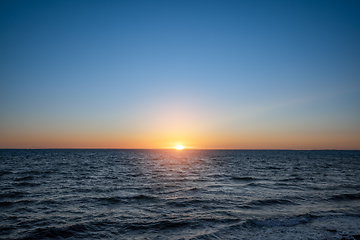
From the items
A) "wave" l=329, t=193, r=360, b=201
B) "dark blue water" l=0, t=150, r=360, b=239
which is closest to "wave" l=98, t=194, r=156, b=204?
"dark blue water" l=0, t=150, r=360, b=239

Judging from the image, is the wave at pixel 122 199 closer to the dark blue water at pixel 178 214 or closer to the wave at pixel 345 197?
the dark blue water at pixel 178 214

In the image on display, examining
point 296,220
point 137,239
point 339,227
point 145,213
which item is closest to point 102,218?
point 145,213

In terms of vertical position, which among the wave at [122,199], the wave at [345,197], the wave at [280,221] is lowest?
the wave at [122,199]

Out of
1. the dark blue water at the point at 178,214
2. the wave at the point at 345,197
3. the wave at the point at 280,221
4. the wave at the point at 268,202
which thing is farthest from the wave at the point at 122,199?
the wave at the point at 345,197

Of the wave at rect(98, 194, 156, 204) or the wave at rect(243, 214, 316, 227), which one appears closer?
the wave at rect(243, 214, 316, 227)

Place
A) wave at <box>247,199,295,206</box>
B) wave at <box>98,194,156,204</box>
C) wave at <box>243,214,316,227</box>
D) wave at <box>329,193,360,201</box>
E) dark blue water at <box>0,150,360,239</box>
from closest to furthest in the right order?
dark blue water at <box>0,150,360,239</box>, wave at <box>243,214,316,227</box>, wave at <box>247,199,295,206</box>, wave at <box>98,194,156,204</box>, wave at <box>329,193,360,201</box>

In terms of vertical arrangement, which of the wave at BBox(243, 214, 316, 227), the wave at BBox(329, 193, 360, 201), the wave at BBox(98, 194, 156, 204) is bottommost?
the wave at BBox(98, 194, 156, 204)

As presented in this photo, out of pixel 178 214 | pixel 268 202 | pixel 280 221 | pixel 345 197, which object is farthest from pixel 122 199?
pixel 345 197

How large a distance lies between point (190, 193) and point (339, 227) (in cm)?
1070

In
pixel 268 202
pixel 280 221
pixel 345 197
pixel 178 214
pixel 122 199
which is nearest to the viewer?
pixel 280 221

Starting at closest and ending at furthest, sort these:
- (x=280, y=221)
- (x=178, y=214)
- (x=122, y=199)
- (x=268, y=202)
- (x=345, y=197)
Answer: (x=280, y=221), (x=178, y=214), (x=268, y=202), (x=122, y=199), (x=345, y=197)

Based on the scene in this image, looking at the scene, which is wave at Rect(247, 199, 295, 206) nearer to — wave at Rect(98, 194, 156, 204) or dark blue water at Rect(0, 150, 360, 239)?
dark blue water at Rect(0, 150, 360, 239)

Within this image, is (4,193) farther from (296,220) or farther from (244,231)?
(296,220)

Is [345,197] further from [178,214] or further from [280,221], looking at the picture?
[178,214]
